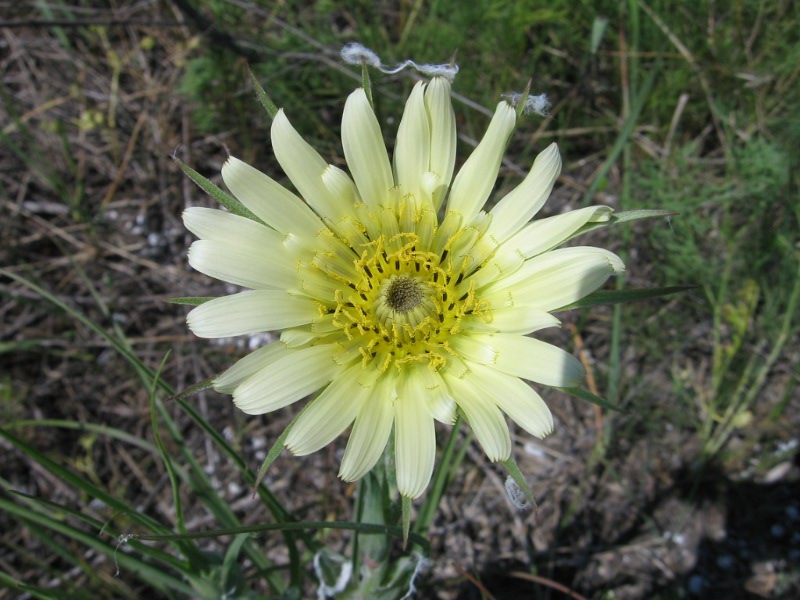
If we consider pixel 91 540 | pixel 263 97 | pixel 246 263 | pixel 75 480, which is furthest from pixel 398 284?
pixel 91 540

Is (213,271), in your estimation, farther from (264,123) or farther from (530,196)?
(264,123)

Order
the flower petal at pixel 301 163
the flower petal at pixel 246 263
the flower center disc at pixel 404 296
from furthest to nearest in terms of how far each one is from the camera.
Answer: the flower center disc at pixel 404 296 < the flower petal at pixel 301 163 < the flower petal at pixel 246 263

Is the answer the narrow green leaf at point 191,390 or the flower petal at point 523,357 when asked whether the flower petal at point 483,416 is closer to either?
the flower petal at point 523,357

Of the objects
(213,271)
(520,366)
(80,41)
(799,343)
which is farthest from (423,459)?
(80,41)

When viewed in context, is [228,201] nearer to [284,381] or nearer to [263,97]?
[263,97]

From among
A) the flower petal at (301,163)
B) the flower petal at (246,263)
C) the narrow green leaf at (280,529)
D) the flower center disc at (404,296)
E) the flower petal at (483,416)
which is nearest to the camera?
the narrow green leaf at (280,529)

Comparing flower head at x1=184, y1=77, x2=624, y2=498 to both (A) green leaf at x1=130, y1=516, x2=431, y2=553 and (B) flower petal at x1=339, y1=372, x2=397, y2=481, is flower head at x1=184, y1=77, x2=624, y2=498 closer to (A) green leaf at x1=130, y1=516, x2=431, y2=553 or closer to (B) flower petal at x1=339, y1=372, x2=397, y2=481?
(B) flower petal at x1=339, y1=372, x2=397, y2=481

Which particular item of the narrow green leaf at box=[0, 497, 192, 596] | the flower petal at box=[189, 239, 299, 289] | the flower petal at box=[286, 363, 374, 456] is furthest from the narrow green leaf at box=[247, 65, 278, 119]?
the narrow green leaf at box=[0, 497, 192, 596]

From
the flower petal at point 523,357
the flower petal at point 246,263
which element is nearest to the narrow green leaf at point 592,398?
the flower petal at point 523,357
